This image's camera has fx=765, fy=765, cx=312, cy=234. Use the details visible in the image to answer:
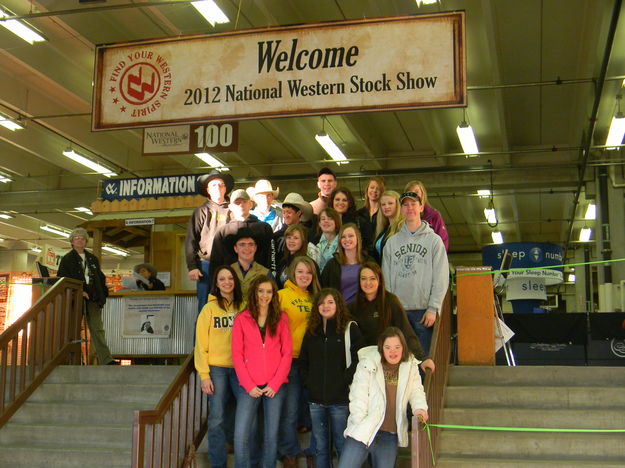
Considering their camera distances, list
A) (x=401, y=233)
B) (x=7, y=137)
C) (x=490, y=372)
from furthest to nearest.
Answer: (x=7, y=137) → (x=490, y=372) → (x=401, y=233)

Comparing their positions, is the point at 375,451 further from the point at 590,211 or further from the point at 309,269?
the point at 590,211

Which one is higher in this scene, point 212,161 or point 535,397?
point 212,161

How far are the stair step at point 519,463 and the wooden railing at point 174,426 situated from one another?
80.8 inches

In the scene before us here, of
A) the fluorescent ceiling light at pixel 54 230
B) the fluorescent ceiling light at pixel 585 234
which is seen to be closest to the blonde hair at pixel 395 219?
the fluorescent ceiling light at pixel 585 234

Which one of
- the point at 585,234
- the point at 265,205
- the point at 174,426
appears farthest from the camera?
the point at 585,234

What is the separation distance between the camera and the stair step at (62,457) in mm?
6711

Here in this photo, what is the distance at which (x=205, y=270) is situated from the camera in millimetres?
7332

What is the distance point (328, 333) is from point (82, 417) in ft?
10.3

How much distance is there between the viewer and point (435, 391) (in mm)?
6000

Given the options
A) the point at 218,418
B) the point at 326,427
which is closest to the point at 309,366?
the point at 326,427

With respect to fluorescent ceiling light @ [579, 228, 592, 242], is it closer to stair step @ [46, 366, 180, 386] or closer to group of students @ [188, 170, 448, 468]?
group of students @ [188, 170, 448, 468]

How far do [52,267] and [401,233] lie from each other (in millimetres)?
10996

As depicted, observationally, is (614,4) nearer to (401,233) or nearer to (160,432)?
(401,233)

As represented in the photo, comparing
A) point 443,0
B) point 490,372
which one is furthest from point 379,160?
point 490,372
